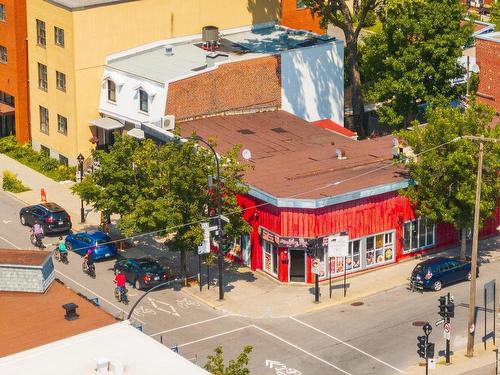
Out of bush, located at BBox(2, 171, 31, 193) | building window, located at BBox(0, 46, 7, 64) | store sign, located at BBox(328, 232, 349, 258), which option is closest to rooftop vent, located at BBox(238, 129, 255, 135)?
bush, located at BBox(2, 171, 31, 193)

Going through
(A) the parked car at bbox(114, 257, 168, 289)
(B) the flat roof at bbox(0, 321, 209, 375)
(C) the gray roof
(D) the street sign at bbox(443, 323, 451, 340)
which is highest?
(C) the gray roof

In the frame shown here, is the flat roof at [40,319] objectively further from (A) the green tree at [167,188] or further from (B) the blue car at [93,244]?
(B) the blue car at [93,244]

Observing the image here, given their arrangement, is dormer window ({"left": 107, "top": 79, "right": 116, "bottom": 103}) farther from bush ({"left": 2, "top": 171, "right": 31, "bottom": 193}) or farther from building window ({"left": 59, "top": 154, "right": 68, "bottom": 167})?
bush ({"left": 2, "top": 171, "right": 31, "bottom": 193})

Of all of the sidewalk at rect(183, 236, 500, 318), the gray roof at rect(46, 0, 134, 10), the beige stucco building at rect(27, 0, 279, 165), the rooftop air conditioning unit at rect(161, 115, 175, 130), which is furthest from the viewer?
the beige stucco building at rect(27, 0, 279, 165)

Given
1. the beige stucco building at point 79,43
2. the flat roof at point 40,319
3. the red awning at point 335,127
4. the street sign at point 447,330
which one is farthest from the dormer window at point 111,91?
the street sign at point 447,330

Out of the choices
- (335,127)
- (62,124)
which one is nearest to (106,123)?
(62,124)

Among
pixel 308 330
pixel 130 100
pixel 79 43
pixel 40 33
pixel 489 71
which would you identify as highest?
pixel 79 43

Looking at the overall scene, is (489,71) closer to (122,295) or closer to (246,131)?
(246,131)
